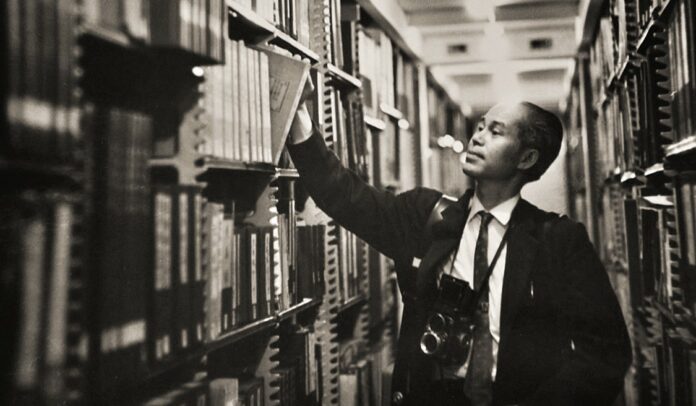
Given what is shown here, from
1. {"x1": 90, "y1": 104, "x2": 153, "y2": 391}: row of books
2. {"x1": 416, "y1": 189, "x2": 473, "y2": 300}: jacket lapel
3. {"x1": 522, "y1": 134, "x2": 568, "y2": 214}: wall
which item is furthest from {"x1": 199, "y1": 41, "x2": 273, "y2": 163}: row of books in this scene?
{"x1": 522, "y1": 134, "x2": 568, "y2": 214}: wall

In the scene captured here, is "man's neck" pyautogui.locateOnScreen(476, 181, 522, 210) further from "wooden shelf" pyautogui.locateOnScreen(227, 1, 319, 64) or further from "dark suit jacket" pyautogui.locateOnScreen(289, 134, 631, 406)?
"wooden shelf" pyautogui.locateOnScreen(227, 1, 319, 64)

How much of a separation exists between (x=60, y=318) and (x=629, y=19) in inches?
81.2

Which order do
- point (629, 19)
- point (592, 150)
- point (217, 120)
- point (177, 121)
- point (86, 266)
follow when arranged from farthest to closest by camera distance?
point (592, 150), point (629, 19), point (217, 120), point (177, 121), point (86, 266)

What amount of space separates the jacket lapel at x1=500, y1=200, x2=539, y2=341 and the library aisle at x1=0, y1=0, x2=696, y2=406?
190mm

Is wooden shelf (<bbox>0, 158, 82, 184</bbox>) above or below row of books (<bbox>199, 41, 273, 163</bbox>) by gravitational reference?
below

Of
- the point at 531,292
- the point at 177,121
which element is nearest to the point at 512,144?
the point at 531,292

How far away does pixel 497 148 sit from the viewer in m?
1.66

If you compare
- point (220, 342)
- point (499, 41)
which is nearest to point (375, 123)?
point (499, 41)

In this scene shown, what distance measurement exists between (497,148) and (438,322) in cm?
48

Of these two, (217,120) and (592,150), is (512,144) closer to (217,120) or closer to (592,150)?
(217,120)

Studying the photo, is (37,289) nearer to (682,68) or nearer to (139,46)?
(139,46)

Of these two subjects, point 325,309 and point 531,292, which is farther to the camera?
point 325,309

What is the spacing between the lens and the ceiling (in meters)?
2.30

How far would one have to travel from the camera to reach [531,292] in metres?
1.54
